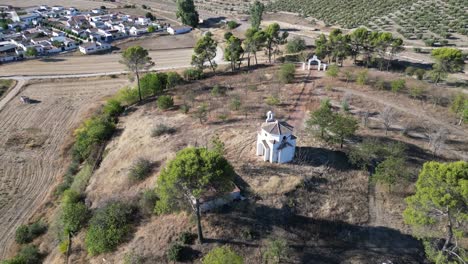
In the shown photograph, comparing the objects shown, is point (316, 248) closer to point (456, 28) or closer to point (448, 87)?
point (448, 87)

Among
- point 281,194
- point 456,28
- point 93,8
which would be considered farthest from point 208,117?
point 93,8

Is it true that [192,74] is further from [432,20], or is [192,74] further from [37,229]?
[432,20]

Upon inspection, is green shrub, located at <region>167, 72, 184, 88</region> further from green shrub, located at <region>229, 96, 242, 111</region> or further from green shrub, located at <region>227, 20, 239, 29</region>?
green shrub, located at <region>227, 20, 239, 29</region>

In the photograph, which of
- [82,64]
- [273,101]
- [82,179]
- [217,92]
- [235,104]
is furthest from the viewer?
[82,64]

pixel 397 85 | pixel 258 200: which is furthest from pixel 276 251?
pixel 397 85

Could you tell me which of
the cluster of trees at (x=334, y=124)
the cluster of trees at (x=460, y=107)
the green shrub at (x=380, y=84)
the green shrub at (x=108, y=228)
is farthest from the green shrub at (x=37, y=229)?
the cluster of trees at (x=460, y=107)

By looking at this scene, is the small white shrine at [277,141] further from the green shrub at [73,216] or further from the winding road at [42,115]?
the winding road at [42,115]
